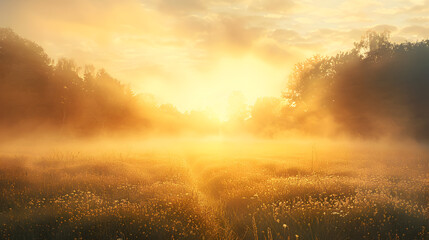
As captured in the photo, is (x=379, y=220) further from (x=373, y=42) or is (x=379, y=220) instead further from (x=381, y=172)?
(x=373, y=42)

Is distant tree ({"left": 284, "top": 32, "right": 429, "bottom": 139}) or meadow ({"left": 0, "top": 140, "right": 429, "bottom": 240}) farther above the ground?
distant tree ({"left": 284, "top": 32, "right": 429, "bottom": 139})

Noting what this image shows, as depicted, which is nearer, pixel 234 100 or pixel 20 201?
pixel 20 201

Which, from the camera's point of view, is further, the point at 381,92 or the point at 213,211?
the point at 381,92

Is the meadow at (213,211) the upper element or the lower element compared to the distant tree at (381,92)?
lower

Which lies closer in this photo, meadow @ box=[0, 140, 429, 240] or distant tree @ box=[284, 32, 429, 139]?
meadow @ box=[0, 140, 429, 240]

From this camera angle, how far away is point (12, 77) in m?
29.6

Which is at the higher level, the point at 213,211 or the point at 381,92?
the point at 381,92

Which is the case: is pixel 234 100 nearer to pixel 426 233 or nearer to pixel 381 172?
pixel 381 172

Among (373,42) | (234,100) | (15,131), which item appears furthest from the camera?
(234,100)

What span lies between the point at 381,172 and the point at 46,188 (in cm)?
1353

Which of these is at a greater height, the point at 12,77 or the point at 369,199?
the point at 12,77

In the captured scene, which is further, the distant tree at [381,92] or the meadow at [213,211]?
the distant tree at [381,92]

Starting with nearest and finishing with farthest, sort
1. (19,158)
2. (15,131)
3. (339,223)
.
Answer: (339,223), (19,158), (15,131)

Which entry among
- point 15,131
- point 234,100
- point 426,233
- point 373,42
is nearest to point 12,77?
point 15,131
